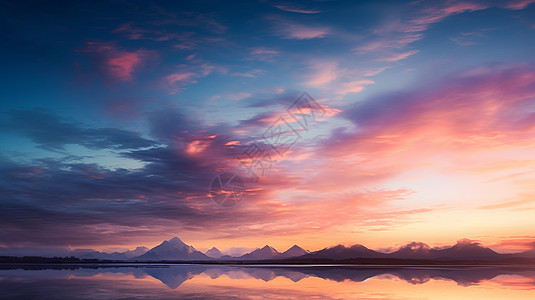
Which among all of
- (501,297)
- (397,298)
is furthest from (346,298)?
(501,297)

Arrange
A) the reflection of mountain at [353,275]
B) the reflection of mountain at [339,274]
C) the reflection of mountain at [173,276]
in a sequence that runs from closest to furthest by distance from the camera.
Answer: the reflection of mountain at [173,276] → the reflection of mountain at [353,275] → the reflection of mountain at [339,274]

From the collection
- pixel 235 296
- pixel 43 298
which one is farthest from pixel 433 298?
pixel 43 298

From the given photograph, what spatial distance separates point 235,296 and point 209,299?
2.93 meters

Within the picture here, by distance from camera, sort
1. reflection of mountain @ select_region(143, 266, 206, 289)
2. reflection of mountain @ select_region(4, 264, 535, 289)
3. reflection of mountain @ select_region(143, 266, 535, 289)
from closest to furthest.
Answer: reflection of mountain @ select_region(143, 266, 206, 289)
reflection of mountain @ select_region(143, 266, 535, 289)
reflection of mountain @ select_region(4, 264, 535, 289)

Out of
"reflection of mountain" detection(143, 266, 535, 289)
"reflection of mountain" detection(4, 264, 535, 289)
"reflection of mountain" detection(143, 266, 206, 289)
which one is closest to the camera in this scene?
"reflection of mountain" detection(143, 266, 206, 289)

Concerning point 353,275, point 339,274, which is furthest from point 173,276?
point 353,275

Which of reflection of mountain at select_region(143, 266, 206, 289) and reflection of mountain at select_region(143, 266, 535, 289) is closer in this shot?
reflection of mountain at select_region(143, 266, 206, 289)

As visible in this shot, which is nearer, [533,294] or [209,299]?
[209,299]

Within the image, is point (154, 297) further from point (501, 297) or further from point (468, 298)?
point (501, 297)

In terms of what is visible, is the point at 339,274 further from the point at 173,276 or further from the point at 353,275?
the point at 173,276

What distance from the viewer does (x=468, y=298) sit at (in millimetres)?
30828

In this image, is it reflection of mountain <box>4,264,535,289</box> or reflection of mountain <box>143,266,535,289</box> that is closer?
reflection of mountain <box>143,266,535,289</box>

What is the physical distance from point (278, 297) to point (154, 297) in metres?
9.66

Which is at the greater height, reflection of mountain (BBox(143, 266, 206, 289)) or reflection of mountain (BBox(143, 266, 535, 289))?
reflection of mountain (BBox(143, 266, 206, 289))
